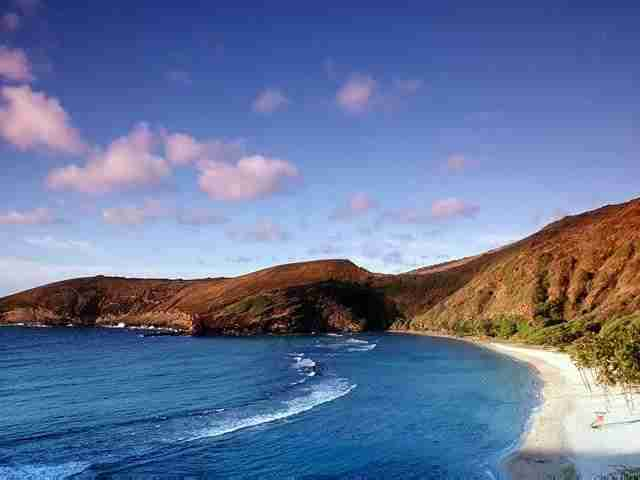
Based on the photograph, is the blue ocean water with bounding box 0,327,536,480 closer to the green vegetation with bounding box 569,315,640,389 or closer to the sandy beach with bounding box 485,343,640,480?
the sandy beach with bounding box 485,343,640,480

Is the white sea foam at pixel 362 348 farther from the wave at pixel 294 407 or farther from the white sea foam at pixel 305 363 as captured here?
the wave at pixel 294 407

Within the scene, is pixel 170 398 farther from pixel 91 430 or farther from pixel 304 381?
pixel 304 381

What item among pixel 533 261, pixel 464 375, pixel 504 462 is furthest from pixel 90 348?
pixel 533 261

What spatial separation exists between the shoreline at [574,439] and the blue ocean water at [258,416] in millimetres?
2074

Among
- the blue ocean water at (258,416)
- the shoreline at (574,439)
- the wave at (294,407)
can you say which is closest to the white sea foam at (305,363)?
the blue ocean water at (258,416)

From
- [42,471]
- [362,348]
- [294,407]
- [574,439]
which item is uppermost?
[362,348]

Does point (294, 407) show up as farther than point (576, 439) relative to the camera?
Yes

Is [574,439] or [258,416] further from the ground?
[258,416]

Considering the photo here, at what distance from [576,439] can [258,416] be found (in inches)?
1241

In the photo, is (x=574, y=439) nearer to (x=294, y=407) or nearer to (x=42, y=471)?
(x=294, y=407)

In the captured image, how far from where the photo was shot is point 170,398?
6550 cm

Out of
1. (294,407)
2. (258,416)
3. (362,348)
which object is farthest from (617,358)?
(362,348)

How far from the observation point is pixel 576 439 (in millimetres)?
46875

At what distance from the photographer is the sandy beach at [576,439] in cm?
3959
